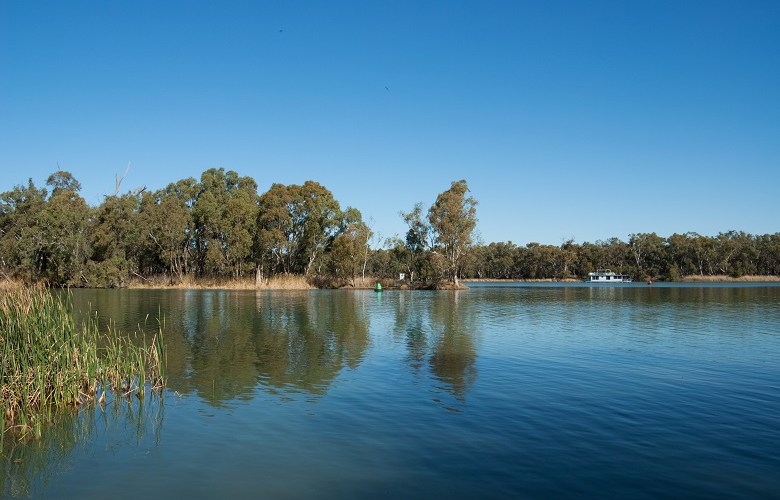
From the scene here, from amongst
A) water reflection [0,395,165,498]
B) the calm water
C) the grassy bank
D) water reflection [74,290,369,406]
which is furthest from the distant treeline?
the grassy bank

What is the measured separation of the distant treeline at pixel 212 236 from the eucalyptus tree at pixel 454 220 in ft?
0.41

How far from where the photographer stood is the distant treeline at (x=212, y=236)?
66750 millimetres

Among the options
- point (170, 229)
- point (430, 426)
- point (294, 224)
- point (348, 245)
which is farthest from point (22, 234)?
point (430, 426)

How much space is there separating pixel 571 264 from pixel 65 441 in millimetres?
144491

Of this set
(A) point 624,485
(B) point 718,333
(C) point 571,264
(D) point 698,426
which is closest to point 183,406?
(A) point 624,485

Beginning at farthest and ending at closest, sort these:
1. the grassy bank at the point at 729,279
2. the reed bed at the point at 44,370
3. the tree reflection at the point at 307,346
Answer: the grassy bank at the point at 729,279 → the tree reflection at the point at 307,346 → the reed bed at the point at 44,370

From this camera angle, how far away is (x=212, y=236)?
70938 millimetres

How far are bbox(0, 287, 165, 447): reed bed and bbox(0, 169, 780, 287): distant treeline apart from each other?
54.8 meters

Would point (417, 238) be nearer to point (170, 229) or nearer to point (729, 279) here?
point (170, 229)

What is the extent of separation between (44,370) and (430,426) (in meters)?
7.37

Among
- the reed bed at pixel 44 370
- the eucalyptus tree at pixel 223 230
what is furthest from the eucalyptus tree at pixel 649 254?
the reed bed at pixel 44 370

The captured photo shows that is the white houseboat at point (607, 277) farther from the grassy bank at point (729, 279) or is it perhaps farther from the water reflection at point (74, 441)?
the water reflection at point (74, 441)

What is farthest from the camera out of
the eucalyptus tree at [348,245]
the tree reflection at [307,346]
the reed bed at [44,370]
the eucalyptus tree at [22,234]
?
the eucalyptus tree at [348,245]

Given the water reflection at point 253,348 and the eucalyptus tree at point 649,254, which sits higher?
the eucalyptus tree at point 649,254
